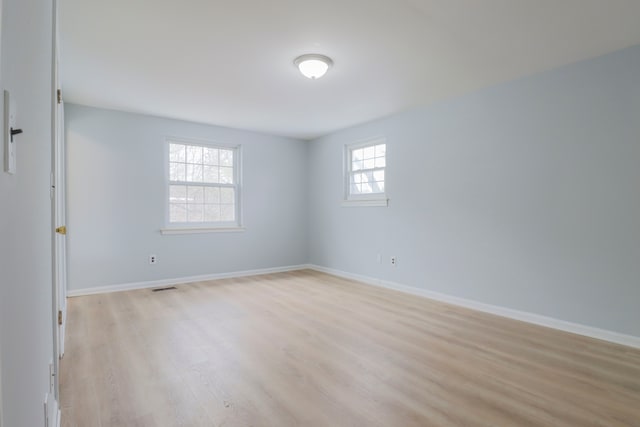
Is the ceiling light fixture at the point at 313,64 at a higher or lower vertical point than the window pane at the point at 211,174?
higher

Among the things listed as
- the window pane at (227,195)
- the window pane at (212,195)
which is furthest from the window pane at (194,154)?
the window pane at (227,195)

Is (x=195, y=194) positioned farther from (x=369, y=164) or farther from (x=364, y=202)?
(x=369, y=164)

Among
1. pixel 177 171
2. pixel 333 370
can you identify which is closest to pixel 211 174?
pixel 177 171

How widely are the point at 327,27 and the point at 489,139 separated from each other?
7.08 feet

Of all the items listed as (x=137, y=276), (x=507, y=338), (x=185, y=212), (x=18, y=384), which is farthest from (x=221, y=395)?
(x=185, y=212)

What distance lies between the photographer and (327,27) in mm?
2432

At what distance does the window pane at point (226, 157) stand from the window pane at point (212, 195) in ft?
1.46

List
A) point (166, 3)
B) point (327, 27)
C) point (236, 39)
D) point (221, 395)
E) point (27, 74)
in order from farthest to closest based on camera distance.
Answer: point (236, 39)
point (327, 27)
point (166, 3)
point (221, 395)
point (27, 74)

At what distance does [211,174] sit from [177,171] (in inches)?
20.4

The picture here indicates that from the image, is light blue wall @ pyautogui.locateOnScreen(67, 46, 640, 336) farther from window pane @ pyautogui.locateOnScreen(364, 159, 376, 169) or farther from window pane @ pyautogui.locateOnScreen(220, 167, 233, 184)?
window pane @ pyautogui.locateOnScreen(364, 159, 376, 169)

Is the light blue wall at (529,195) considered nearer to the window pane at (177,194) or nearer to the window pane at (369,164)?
the window pane at (369,164)

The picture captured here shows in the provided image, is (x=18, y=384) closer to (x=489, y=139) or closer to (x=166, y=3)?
(x=166, y=3)

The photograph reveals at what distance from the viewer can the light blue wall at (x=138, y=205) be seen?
416cm

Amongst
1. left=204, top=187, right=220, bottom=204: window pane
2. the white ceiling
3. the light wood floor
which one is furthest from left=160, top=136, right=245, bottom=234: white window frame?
the light wood floor
